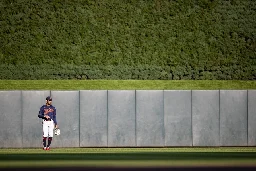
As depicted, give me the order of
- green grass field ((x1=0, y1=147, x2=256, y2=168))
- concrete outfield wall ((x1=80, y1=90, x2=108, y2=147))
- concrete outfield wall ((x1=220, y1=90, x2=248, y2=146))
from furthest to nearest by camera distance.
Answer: concrete outfield wall ((x1=220, y1=90, x2=248, y2=146)), concrete outfield wall ((x1=80, y1=90, x2=108, y2=147)), green grass field ((x1=0, y1=147, x2=256, y2=168))

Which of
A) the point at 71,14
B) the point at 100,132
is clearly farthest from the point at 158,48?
the point at 100,132

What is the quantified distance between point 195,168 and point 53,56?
1152 cm

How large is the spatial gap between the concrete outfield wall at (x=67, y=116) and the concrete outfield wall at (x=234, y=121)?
13.9 ft

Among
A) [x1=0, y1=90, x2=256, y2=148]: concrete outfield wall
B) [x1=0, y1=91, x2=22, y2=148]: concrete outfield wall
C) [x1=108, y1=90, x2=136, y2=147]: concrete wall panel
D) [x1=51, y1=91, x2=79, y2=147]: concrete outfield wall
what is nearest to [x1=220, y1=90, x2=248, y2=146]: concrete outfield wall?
[x1=0, y1=90, x2=256, y2=148]: concrete outfield wall

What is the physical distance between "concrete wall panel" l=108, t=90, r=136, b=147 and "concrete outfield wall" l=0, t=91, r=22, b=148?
2598 mm

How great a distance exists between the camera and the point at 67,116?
22969 millimetres

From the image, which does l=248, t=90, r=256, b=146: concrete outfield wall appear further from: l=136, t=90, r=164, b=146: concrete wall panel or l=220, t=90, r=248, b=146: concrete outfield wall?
l=136, t=90, r=164, b=146: concrete wall panel

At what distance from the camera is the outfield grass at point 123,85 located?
82.5 feet

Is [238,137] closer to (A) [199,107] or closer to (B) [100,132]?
(A) [199,107]

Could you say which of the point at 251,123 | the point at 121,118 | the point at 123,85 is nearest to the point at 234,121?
the point at 251,123

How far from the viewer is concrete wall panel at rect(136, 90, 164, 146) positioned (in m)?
23.0

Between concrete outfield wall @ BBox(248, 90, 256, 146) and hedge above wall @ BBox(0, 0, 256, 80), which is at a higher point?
hedge above wall @ BBox(0, 0, 256, 80)

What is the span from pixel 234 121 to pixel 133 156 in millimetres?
4478

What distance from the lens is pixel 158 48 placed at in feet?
88.9
